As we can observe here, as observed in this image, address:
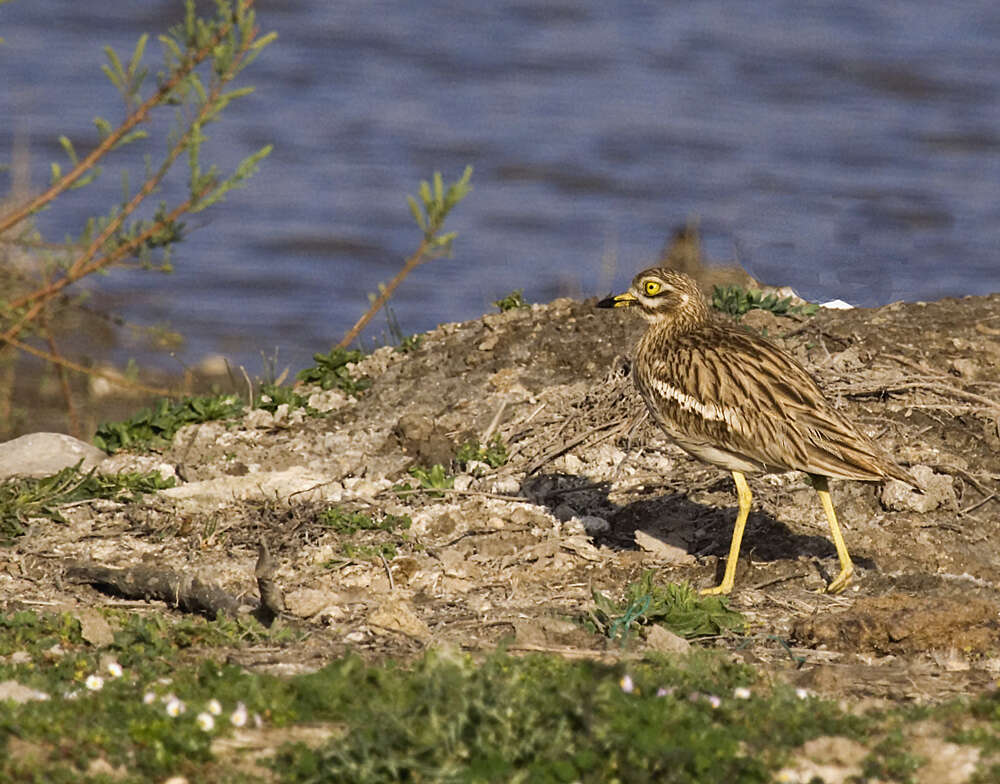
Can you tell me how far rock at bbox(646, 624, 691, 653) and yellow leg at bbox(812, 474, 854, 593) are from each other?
44.7 inches

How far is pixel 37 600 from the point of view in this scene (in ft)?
24.6

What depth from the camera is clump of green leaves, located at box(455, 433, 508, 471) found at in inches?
364

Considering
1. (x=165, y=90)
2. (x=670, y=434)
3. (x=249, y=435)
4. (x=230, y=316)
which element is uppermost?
(x=165, y=90)

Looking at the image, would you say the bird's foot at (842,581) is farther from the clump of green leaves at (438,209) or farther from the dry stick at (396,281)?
the dry stick at (396,281)

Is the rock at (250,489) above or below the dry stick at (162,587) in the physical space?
below

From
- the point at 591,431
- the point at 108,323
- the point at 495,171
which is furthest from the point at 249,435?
the point at 495,171

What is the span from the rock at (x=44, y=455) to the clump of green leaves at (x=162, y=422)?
0.14m

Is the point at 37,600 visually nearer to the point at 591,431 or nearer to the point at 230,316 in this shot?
the point at 591,431

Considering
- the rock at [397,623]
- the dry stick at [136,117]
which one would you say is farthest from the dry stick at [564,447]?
the dry stick at [136,117]

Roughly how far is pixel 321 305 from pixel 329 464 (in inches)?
308

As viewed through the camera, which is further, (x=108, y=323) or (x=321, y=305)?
(x=321, y=305)

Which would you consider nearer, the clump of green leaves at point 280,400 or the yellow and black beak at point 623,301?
the yellow and black beak at point 623,301

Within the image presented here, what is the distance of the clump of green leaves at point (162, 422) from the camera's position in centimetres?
984

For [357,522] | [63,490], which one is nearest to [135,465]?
[63,490]
